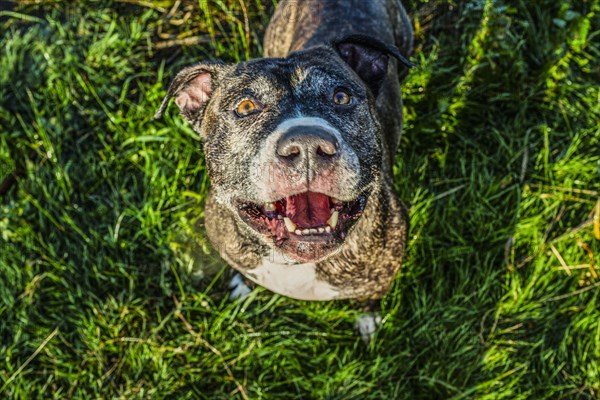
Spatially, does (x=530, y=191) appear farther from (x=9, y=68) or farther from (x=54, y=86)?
(x=9, y=68)

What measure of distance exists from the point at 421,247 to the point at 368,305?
53 centimetres

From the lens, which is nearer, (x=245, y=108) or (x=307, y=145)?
(x=307, y=145)

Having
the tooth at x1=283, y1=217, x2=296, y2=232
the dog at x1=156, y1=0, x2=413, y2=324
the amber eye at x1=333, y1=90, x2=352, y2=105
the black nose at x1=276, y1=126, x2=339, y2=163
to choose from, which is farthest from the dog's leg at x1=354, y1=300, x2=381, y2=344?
the black nose at x1=276, y1=126, x2=339, y2=163

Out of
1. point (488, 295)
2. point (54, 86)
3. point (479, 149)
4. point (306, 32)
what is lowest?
point (488, 295)

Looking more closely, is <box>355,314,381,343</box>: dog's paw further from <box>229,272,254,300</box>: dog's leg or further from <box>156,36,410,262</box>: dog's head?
<box>156,36,410,262</box>: dog's head

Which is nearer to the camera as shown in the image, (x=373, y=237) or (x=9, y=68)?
(x=373, y=237)

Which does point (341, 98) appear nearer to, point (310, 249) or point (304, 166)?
point (304, 166)

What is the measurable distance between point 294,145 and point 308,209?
473 millimetres

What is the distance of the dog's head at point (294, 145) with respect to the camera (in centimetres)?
248

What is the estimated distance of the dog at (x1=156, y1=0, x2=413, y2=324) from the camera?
252 centimetres

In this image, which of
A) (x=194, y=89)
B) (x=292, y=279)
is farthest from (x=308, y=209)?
(x=194, y=89)

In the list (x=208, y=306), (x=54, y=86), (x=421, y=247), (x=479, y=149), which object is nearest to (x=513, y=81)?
(x=479, y=149)

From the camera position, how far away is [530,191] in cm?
427

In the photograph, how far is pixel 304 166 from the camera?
96.0 inches
